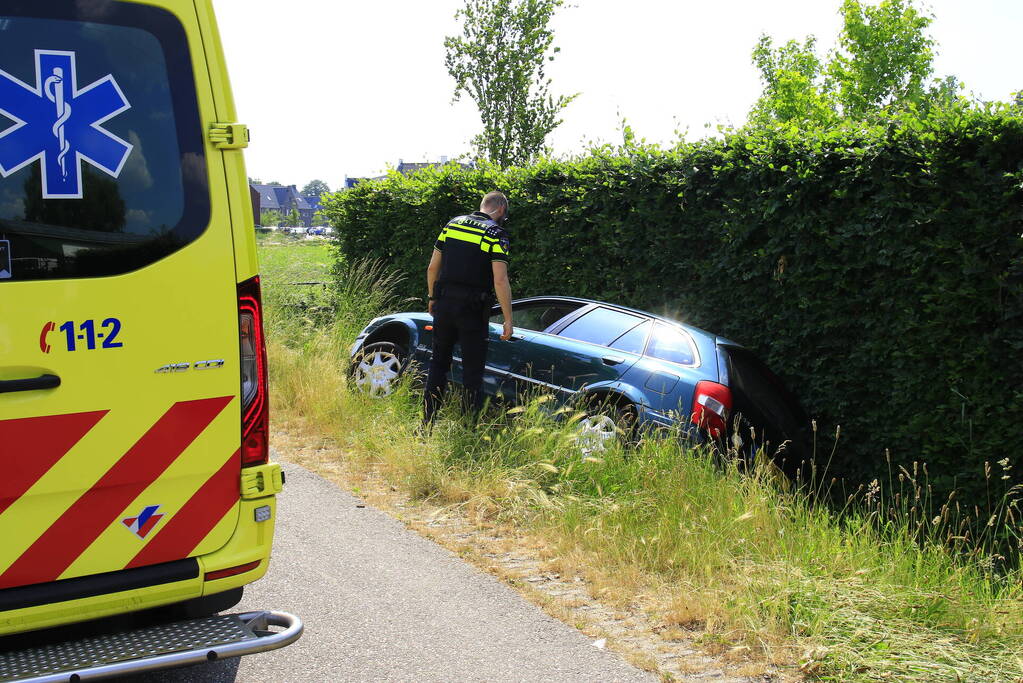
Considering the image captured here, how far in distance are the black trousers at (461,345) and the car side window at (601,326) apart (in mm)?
823

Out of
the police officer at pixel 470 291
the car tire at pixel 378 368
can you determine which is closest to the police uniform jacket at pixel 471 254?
the police officer at pixel 470 291

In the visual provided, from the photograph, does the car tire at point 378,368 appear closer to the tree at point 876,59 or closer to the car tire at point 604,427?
the car tire at point 604,427

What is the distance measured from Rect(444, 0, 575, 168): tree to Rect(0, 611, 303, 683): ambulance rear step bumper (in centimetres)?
1404

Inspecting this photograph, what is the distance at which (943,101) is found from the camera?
245 inches

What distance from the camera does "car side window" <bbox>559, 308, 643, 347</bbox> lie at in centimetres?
693

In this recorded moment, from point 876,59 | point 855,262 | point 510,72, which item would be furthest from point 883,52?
point 855,262

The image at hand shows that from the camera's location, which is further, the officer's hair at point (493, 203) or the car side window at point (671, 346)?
the officer's hair at point (493, 203)

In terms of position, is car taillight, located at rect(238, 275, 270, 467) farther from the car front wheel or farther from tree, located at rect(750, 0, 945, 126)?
tree, located at rect(750, 0, 945, 126)

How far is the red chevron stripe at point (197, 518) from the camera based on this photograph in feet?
9.88

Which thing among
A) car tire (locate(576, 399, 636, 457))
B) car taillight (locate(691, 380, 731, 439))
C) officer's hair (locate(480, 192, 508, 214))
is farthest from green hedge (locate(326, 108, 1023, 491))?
officer's hair (locate(480, 192, 508, 214))

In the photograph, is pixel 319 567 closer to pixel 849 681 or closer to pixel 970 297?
pixel 849 681

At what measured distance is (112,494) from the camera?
2924 mm

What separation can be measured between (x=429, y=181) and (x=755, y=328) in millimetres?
5898

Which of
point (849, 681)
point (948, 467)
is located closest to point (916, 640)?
point (849, 681)
